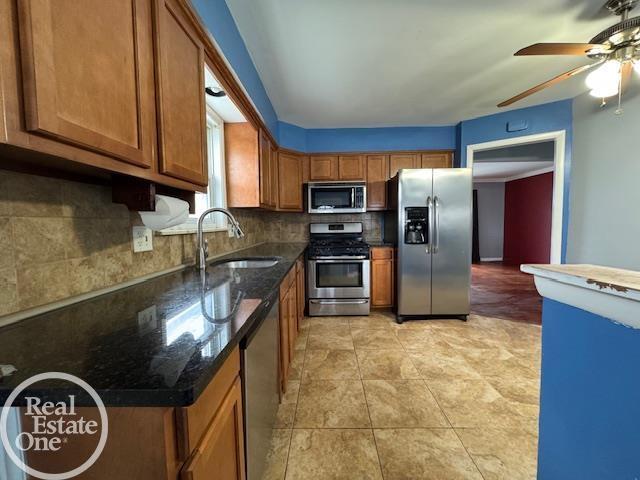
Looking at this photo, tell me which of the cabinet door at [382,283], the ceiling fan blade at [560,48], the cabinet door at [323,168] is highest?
the ceiling fan blade at [560,48]

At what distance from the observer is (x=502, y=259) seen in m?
7.45

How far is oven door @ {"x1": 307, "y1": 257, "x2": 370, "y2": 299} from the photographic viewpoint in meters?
3.18

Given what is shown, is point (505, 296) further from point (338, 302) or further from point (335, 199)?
point (335, 199)

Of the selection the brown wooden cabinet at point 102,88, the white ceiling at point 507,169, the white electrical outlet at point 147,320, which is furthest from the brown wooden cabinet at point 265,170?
the white ceiling at point 507,169

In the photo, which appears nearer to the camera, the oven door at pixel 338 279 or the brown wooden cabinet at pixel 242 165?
the brown wooden cabinet at pixel 242 165

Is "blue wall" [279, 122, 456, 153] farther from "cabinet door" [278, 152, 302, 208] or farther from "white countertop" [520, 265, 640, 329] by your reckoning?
"white countertop" [520, 265, 640, 329]

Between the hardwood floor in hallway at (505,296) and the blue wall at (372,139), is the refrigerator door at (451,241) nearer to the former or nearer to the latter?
the hardwood floor in hallway at (505,296)

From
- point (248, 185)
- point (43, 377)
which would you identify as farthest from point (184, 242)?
point (43, 377)

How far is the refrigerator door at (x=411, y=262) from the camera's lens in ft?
9.71

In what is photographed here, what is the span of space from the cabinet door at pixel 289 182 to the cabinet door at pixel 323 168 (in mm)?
181

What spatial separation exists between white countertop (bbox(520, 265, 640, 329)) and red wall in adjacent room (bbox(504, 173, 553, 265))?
6.40 metres

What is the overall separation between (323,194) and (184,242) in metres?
2.13

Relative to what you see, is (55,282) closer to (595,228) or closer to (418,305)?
(418,305)

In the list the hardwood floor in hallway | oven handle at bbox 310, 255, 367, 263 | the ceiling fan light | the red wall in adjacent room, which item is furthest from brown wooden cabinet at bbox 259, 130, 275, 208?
the red wall in adjacent room
